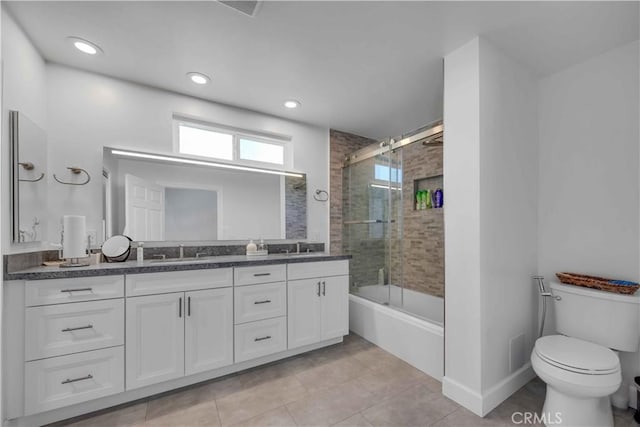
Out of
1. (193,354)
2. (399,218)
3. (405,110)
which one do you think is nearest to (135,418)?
(193,354)

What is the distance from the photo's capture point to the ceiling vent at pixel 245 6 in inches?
56.4

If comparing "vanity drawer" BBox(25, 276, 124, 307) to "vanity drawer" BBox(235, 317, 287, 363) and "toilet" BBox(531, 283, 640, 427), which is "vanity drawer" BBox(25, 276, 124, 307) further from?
"toilet" BBox(531, 283, 640, 427)

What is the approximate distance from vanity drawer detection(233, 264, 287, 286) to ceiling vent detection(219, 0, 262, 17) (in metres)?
1.66

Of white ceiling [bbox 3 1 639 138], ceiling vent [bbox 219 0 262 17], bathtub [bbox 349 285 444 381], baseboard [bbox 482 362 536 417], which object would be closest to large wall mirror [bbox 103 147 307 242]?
white ceiling [bbox 3 1 639 138]

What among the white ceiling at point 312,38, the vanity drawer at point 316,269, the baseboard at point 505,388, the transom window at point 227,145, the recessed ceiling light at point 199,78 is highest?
the white ceiling at point 312,38

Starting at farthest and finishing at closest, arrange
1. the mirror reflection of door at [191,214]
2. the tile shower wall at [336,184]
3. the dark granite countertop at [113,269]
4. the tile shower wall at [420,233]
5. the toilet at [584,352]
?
1. the tile shower wall at [336,184]
2. the tile shower wall at [420,233]
3. the mirror reflection of door at [191,214]
4. the dark granite countertop at [113,269]
5. the toilet at [584,352]

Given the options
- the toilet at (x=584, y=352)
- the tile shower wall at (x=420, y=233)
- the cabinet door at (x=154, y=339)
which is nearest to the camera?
the toilet at (x=584, y=352)

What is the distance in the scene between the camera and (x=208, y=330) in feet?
6.32

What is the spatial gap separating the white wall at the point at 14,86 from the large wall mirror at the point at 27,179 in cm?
3

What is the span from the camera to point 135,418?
63.7 inches

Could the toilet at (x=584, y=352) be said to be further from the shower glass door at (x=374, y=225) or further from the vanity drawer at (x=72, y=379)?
the vanity drawer at (x=72, y=379)

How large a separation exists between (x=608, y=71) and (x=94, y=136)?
3.81 m

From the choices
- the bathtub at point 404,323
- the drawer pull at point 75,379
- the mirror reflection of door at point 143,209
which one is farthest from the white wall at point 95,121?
the bathtub at point 404,323

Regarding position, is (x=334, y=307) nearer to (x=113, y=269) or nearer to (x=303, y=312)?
(x=303, y=312)
